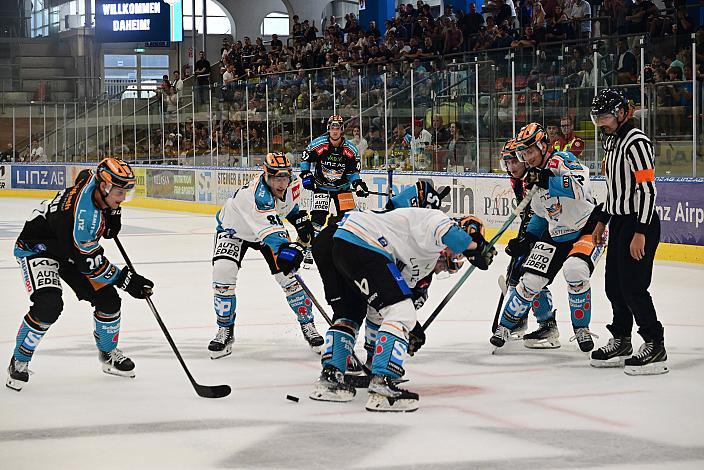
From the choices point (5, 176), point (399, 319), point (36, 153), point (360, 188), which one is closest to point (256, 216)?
point (399, 319)

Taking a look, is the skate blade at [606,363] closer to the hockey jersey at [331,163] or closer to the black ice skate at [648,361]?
the black ice skate at [648,361]

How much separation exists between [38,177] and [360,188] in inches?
608

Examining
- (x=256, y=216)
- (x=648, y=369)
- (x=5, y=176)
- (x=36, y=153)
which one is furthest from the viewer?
(x=5, y=176)

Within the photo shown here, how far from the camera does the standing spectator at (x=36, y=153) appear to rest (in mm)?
24078

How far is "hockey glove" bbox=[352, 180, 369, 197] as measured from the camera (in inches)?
407

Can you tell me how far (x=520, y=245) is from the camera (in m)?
6.23

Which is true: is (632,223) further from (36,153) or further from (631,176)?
(36,153)

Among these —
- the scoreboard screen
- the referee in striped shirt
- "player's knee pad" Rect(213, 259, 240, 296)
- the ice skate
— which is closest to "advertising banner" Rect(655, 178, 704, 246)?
the ice skate


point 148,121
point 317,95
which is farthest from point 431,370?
point 148,121

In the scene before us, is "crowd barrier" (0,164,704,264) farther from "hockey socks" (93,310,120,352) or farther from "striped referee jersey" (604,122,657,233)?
"hockey socks" (93,310,120,352)

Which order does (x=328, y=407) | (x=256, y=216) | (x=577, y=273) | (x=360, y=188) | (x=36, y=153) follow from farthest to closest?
(x=36, y=153) → (x=360, y=188) → (x=256, y=216) → (x=577, y=273) → (x=328, y=407)

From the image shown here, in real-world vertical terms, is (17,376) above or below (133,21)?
below

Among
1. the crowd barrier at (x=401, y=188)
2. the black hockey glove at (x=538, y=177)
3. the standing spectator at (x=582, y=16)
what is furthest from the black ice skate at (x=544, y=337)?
the standing spectator at (x=582, y=16)

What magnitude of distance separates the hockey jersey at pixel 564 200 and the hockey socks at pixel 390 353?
1.70 meters
